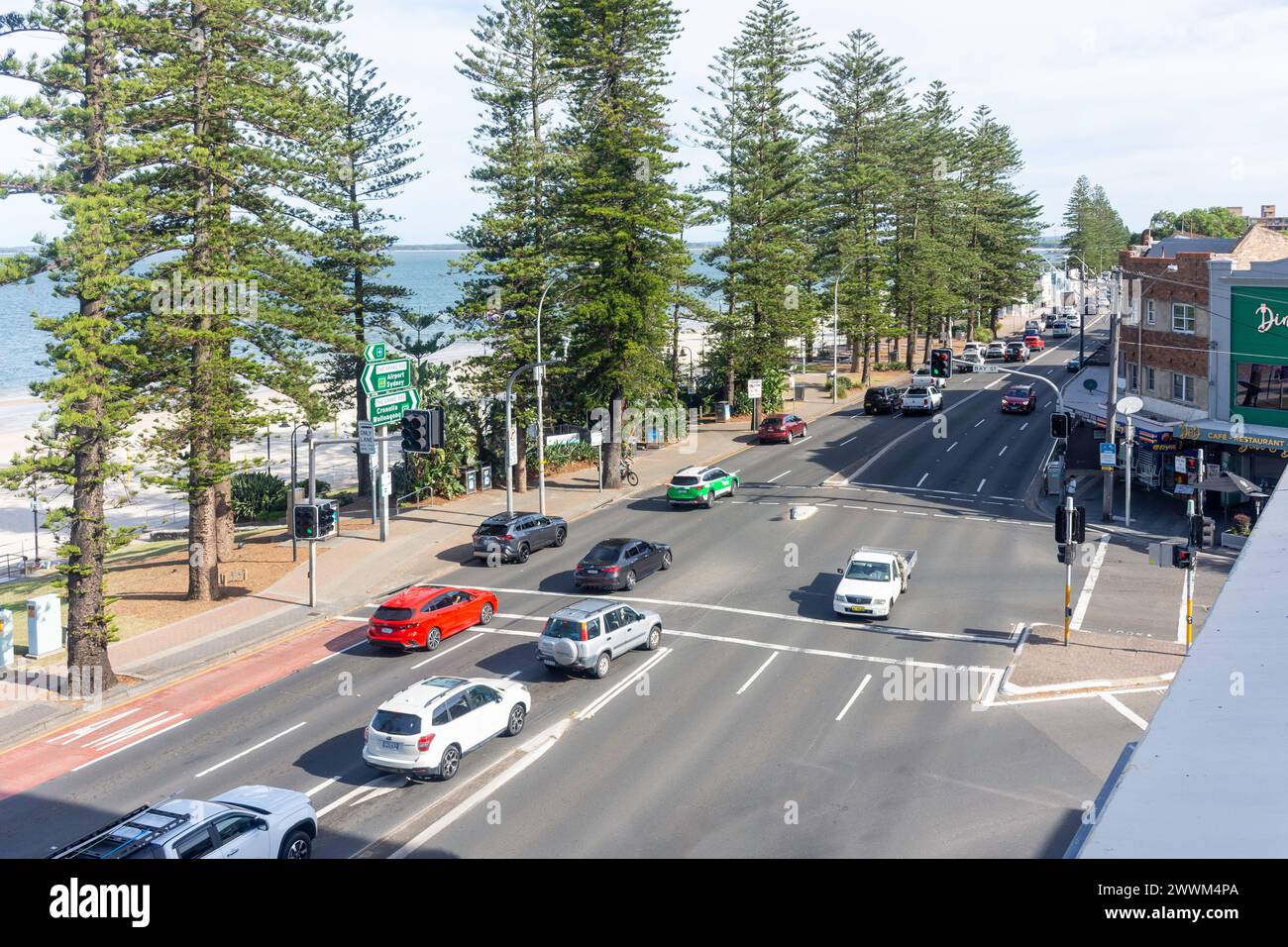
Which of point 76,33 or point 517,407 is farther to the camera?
point 517,407

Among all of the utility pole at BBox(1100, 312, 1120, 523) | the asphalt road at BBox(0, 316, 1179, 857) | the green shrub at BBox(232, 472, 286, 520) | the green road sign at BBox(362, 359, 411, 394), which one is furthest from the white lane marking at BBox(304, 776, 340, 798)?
the green shrub at BBox(232, 472, 286, 520)

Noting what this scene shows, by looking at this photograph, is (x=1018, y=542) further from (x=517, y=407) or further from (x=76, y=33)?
(x=76, y=33)

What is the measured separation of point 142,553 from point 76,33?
2306 centimetres

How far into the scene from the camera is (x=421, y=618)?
2645 cm

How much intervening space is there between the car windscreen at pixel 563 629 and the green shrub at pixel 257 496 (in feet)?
92.2

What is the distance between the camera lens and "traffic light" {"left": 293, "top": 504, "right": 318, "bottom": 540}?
Answer: 96.3 feet

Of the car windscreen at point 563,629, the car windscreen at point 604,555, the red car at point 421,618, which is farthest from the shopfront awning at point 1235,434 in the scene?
the red car at point 421,618

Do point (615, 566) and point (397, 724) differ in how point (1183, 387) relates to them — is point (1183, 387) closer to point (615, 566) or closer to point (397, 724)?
point (615, 566)

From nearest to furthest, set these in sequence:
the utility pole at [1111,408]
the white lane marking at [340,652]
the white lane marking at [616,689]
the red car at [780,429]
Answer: the white lane marking at [616,689]
the white lane marking at [340,652]
the utility pole at [1111,408]
the red car at [780,429]

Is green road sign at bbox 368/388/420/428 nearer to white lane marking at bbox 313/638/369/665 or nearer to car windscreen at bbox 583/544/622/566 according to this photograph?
car windscreen at bbox 583/544/622/566

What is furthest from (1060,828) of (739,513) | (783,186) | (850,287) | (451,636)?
(850,287)

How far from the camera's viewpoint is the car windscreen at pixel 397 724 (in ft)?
60.8

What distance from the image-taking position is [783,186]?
6531 centimetres

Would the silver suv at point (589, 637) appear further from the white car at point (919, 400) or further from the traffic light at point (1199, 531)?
the white car at point (919, 400)
